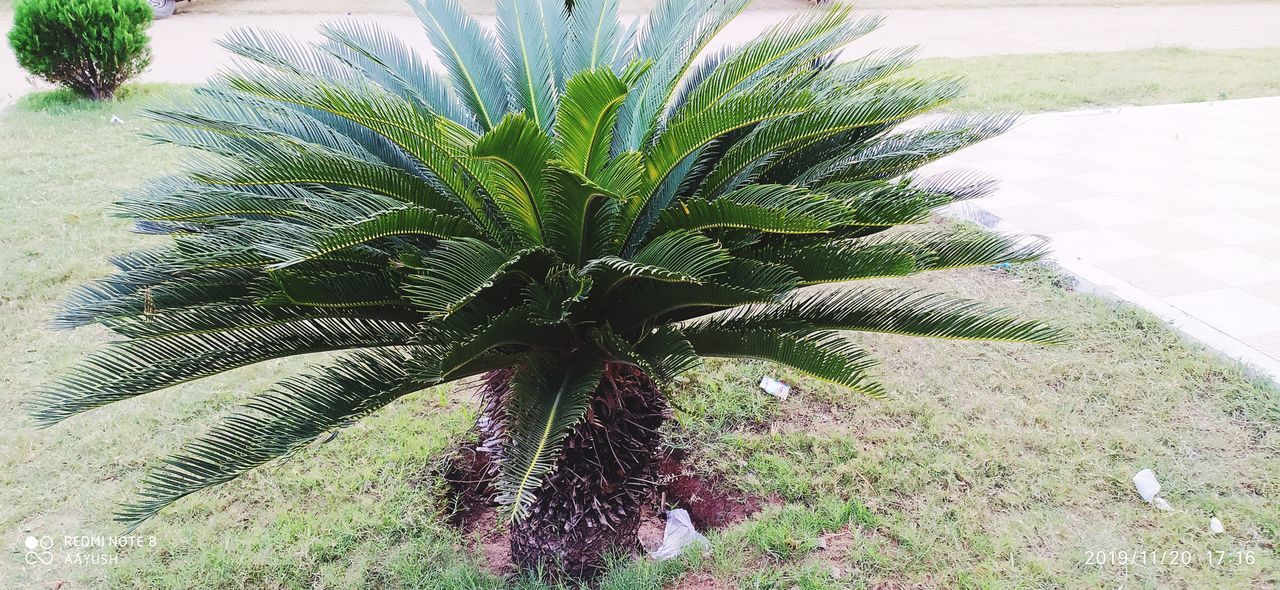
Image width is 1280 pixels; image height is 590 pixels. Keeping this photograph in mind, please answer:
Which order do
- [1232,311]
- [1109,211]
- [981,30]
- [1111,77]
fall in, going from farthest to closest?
[981,30] < [1111,77] < [1109,211] < [1232,311]

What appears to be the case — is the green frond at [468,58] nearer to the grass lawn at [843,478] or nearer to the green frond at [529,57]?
the green frond at [529,57]

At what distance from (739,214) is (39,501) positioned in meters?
2.79

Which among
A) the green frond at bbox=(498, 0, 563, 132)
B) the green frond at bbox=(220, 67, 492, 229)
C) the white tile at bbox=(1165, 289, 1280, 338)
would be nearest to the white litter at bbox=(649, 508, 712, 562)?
the green frond at bbox=(220, 67, 492, 229)

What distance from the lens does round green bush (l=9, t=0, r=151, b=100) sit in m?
7.90

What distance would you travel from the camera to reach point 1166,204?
5613 millimetres

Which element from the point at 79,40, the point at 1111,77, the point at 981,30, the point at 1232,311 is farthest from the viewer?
the point at 981,30

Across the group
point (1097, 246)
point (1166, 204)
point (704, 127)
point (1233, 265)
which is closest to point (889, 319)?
point (704, 127)

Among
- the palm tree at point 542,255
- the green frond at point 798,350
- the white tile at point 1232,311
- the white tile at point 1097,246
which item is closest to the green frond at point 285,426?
the palm tree at point 542,255

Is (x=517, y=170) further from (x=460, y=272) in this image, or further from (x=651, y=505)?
(x=651, y=505)

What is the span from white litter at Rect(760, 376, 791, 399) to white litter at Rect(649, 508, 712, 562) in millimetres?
919

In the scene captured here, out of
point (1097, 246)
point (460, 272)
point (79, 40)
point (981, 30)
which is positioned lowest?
point (981, 30)

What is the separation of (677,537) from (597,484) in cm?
45

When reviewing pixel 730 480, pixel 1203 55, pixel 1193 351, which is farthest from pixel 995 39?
pixel 730 480

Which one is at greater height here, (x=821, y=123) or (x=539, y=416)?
(x=821, y=123)
